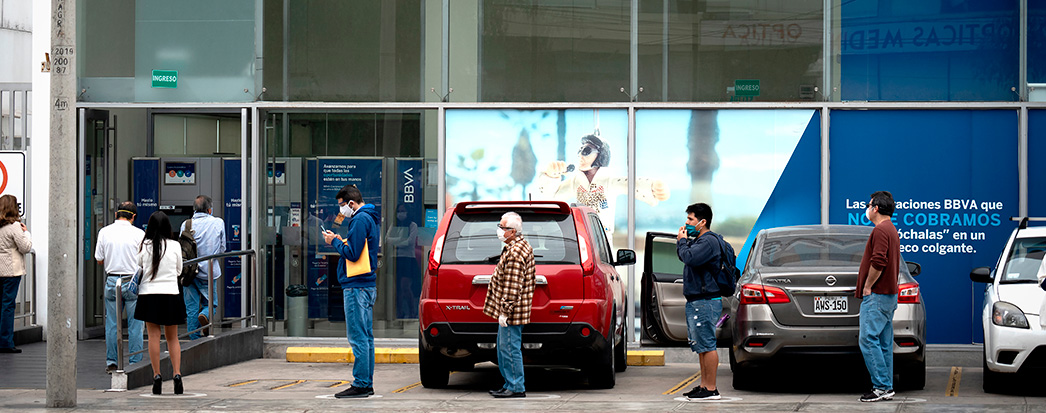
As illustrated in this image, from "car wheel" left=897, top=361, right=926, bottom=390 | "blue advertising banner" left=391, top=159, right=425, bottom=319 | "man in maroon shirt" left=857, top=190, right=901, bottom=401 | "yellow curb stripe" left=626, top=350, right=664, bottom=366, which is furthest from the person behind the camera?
"blue advertising banner" left=391, top=159, right=425, bottom=319

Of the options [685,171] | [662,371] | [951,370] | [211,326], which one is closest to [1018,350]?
[951,370]

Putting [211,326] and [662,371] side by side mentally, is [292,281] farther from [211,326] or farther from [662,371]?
[662,371]

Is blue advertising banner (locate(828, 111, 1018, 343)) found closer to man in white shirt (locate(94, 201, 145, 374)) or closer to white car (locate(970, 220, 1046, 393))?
white car (locate(970, 220, 1046, 393))

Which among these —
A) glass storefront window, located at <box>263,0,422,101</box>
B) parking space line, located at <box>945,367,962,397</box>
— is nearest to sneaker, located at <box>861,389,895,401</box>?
parking space line, located at <box>945,367,962,397</box>

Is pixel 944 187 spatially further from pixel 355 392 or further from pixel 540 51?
pixel 355 392

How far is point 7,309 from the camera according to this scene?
1404cm

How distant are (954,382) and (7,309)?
10.8m

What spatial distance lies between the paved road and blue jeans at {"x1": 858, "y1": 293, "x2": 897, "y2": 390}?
25 cm

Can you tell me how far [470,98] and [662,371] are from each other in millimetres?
4296

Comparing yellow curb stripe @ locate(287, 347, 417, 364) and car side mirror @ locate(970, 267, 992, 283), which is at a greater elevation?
car side mirror @ locate(970, 267, 992, 283)

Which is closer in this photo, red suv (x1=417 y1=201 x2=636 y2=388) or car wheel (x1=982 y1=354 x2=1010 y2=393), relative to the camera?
red suv (x1=417 y1=201 x2=636 y2=388)

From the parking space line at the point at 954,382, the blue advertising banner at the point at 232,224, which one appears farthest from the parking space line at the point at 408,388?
the parking space line at the point at 954,382

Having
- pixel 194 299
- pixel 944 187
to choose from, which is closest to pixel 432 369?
pixel 194 299

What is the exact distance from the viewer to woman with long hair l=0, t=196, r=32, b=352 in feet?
45.4
